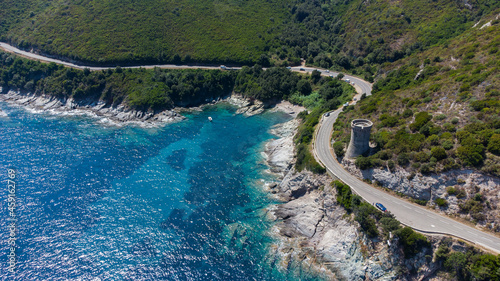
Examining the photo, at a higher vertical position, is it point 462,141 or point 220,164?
point 462,141

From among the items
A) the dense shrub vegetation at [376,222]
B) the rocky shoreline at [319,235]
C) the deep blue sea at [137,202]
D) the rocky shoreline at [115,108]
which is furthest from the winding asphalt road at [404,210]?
the rocky shoreline at [115,108]

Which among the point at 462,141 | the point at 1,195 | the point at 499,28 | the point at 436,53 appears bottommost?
the point at 1,195

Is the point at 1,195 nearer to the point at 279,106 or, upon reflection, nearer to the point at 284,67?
the point at 279,106

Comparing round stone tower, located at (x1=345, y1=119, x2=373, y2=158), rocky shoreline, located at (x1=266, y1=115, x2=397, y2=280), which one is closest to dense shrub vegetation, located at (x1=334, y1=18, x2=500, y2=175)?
round stone tower, located at (x1=345, y1=119, x2=373, y2=158)

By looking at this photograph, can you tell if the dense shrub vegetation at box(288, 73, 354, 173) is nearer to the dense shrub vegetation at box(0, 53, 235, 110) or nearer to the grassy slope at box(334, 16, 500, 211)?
the grassy slope at box(334, 16, 500, 211)

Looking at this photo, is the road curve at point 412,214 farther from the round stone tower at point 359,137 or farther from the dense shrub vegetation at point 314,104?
the round stone tower at point 359,137

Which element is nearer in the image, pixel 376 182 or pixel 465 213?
pixel 465 213

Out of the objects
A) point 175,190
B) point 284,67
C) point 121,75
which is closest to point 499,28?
point 284,67
